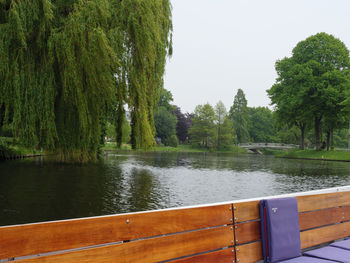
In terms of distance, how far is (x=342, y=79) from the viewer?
40.4 meters

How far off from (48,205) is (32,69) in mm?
5046

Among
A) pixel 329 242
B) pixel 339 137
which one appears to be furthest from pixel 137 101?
pixel 339 137

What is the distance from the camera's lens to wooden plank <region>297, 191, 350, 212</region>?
11.4ft

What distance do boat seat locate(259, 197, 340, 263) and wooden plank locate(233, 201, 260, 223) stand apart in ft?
0.15

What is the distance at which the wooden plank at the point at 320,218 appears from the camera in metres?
3.50

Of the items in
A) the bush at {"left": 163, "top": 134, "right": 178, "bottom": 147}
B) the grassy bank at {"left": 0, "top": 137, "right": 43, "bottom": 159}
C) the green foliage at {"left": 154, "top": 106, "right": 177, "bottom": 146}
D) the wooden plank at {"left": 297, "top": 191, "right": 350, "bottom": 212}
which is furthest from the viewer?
the green foliage at {"left": 154, "top": 106, "right": 177, "bottom": 146}

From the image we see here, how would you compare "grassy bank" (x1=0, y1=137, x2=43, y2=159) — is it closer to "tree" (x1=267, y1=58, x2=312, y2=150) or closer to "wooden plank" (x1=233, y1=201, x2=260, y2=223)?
"wooden plank" (x1=233, y1=201, x2=260, y2=223)

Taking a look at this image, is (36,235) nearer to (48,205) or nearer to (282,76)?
A: (48,205)

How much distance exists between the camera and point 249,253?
3082 millimetres

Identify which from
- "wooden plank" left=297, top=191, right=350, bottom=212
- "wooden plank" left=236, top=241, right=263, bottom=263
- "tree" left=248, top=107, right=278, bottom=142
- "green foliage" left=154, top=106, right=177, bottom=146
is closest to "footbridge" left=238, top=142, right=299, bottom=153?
"tree" left=248, top=107, right=278, bottom=142

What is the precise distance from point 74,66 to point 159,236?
1035cm

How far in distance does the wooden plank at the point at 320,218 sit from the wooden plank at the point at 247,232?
0.61 meters

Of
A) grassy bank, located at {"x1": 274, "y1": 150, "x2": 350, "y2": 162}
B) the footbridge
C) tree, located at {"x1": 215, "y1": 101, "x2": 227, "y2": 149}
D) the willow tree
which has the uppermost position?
tree, located at {"x1": 215, "y1": 101, "x2": 227, "y2": 149}

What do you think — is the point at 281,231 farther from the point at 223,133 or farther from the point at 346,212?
the point at 223,133
